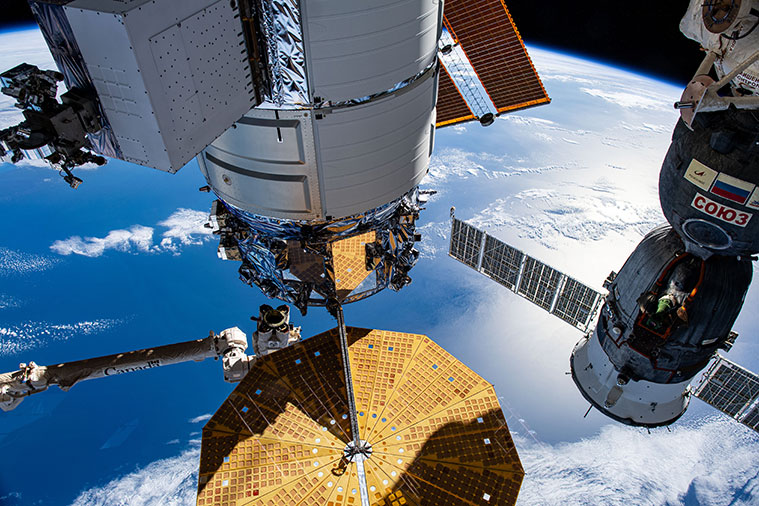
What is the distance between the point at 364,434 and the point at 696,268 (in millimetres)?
4182

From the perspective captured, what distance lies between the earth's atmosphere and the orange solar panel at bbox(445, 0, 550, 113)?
8.47 metres

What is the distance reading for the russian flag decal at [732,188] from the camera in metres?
4.36

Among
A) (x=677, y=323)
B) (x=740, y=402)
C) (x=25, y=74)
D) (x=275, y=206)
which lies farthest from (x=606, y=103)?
(x=25, y=74)

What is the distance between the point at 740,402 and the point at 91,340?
13.9 m

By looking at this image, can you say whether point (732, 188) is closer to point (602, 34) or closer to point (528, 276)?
point (528, 276)

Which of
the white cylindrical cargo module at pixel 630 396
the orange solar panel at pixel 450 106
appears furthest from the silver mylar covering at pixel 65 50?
Result: the white cylindrical cargo module at pixel 630 396

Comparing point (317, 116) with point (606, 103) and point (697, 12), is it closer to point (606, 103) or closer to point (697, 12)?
point (697, 12)

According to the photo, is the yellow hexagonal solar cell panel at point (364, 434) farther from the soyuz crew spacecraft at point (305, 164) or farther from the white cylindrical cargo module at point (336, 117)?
the white cylindrical cargo module at point (336, 117)

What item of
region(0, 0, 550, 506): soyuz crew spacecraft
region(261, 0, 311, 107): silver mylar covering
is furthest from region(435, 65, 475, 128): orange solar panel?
region(261, 0, 311, 107): silver mylar covering

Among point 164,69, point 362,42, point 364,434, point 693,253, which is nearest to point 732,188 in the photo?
point 693,253

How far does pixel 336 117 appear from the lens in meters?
4.25

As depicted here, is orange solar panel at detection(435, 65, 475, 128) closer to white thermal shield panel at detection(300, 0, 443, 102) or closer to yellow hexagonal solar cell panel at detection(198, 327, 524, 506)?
white thermal shield panel at detection(300, 0, 443, 102)

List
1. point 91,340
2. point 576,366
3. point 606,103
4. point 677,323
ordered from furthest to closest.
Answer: point 606,103, point 91,340, point 576,366, point 677,323

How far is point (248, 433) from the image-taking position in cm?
537
